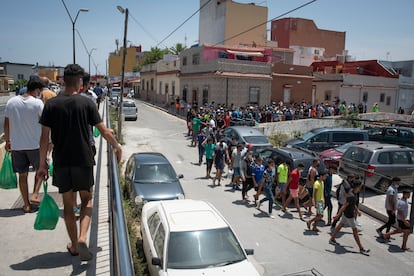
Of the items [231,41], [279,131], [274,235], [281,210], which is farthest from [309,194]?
[231,41]

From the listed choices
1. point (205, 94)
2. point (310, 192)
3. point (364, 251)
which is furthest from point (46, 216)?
point (205, 94)

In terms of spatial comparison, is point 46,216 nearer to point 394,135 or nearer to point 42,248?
point 42,248

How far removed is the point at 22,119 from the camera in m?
5.10

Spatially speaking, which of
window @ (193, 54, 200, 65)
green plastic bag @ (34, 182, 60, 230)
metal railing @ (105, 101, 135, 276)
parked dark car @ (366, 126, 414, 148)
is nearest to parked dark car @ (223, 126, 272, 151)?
parked dark car @ (366, 126, 414, 148)

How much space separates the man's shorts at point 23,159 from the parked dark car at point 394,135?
21.1m

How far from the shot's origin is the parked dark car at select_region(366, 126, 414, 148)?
21359mm

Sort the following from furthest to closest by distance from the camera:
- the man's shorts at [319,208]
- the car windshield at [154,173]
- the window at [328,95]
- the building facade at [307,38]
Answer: the building facade at [307,38] → the window at [328,95] → the car windshield at [154,173] → the man's shorts at [319,208]

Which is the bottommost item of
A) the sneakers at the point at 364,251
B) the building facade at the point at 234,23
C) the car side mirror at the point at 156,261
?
the sneakers at the point at 364,251

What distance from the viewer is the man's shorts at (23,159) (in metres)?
5.16

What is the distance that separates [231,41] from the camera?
46969 millimetres

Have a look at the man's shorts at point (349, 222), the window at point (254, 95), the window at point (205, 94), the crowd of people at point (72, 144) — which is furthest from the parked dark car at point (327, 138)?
the crowd of people at point (72, 144)

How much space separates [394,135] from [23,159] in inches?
850

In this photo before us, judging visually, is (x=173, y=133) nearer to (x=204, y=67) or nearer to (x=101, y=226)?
(x=204, y=67)

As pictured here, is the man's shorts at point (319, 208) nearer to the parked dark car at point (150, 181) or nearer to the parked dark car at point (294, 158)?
the parked dark car at point (294, 158)
